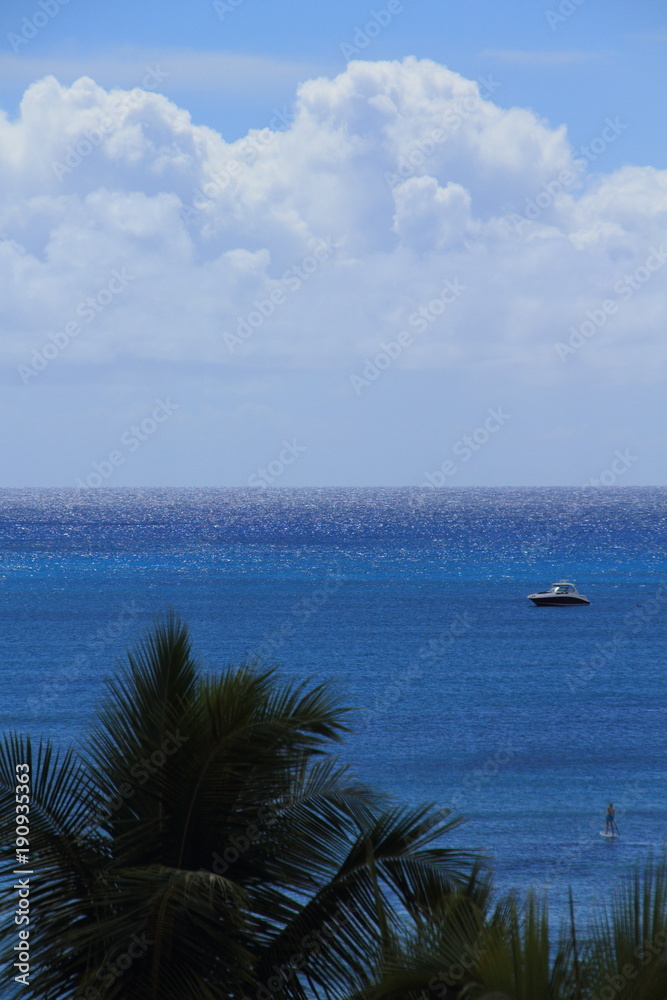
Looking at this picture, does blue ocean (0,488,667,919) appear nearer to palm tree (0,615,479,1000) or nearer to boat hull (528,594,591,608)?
palm tree (0,615,479,1000)

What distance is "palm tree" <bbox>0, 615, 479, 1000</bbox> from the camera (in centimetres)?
731

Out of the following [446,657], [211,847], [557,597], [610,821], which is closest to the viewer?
[211,847]

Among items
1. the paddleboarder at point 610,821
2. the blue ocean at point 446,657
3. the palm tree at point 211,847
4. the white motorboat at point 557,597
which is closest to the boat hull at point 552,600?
the white motorboat at point 557,597

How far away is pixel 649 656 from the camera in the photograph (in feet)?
245

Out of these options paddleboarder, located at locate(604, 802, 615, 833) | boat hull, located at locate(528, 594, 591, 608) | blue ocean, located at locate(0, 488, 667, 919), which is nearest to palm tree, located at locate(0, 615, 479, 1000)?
blue ocean, located at locate(0, 488, 667, 919)

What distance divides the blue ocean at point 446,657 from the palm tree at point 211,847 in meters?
0.75

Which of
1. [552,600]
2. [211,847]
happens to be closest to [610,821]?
[211,847]

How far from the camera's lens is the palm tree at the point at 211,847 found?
24.0 feet

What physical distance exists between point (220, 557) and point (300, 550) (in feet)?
45.1

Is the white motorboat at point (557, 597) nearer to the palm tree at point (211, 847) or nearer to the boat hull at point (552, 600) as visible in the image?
the boat hull at point (552, 600)

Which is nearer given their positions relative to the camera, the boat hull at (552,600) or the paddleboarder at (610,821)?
the paddleboarder at (610,821)

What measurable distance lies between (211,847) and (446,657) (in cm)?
6593

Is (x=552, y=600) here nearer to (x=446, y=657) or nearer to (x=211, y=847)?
(x=446, y=657)

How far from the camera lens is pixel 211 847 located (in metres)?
8.03
